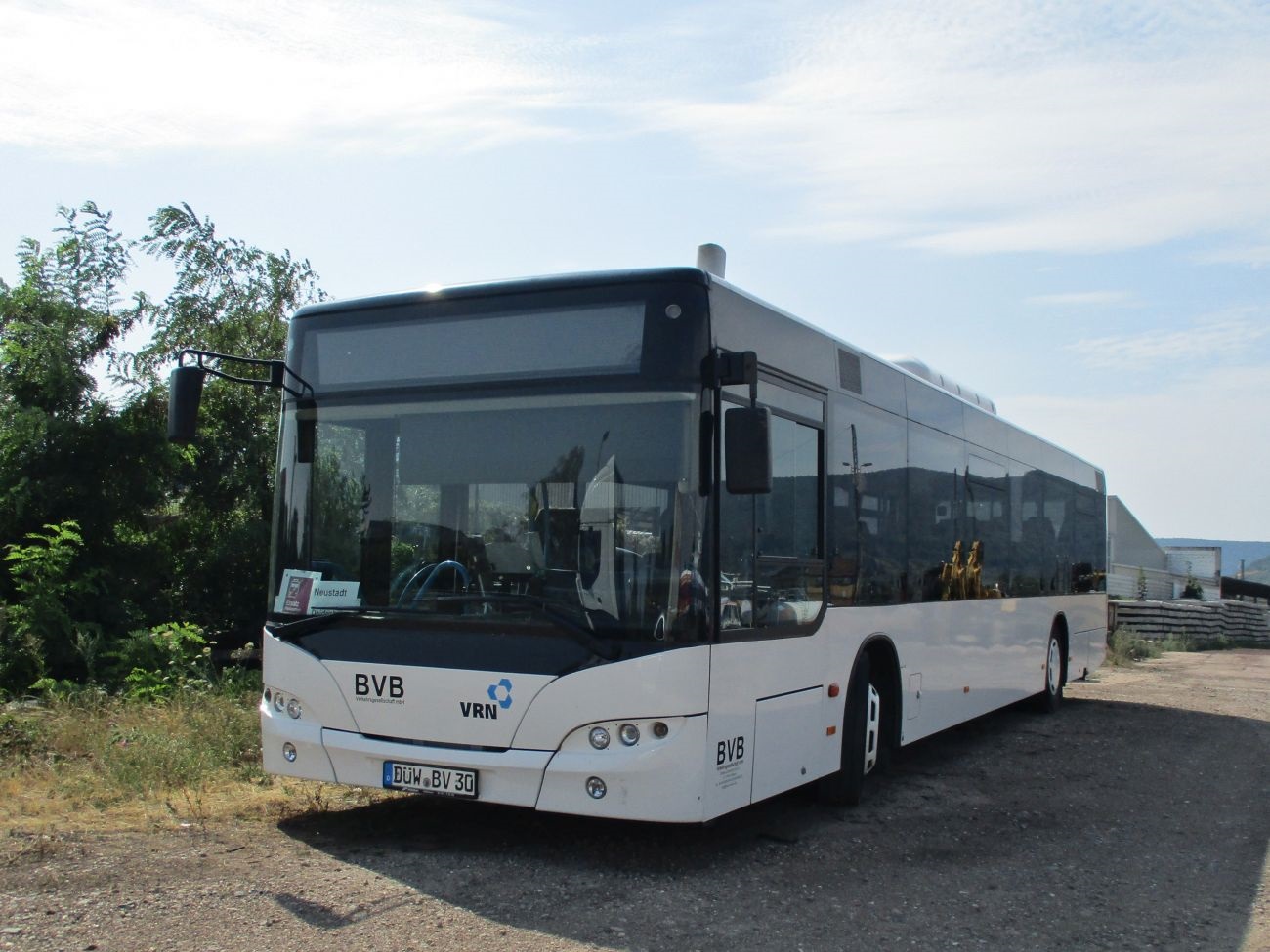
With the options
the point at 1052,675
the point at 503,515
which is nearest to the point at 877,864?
the point at 503,515

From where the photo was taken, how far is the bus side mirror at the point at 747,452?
619 cm

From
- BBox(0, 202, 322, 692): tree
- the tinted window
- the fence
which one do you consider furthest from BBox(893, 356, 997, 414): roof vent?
the fence

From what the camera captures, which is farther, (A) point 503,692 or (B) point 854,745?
(B) point 854,745

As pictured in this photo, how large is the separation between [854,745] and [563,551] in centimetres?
290

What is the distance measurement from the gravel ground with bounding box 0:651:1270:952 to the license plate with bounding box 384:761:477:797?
0.38 meters

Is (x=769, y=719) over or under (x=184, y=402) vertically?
under

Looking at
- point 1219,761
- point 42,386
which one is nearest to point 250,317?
point 42,386

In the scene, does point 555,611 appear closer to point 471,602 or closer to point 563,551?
point 563,551

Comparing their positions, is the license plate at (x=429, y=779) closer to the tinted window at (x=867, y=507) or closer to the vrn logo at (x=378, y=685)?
the vrn logo at (x=378, y=685)

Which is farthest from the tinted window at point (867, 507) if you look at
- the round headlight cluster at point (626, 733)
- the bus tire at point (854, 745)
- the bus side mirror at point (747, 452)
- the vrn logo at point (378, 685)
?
the vrn logo at point (378, 685)

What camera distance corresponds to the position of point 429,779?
6.56 m

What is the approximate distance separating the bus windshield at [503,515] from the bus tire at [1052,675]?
8.95m

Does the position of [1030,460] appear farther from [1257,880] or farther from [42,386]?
[42,386]

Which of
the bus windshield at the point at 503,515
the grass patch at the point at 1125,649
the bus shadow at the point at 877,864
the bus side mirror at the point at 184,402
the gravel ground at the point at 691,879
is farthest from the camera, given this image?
the grass patch at the point at 1125,649
